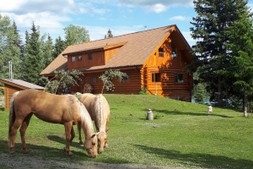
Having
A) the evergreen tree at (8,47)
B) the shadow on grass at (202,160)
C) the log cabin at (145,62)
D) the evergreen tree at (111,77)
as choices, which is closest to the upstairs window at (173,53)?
the log cabin at (145,62)

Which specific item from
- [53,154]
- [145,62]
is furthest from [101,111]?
[145,62]

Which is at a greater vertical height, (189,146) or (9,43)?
(9,43)

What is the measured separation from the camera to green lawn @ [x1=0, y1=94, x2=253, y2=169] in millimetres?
10375

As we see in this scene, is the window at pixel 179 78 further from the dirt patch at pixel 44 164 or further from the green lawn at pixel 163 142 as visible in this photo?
the dirt patch at pixel 44 164

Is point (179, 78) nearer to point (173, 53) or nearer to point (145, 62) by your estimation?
point (173, 53)

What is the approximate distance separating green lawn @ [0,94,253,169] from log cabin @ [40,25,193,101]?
47.3 feet

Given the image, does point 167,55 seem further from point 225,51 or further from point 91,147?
point 91,147

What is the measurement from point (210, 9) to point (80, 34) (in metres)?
57.0

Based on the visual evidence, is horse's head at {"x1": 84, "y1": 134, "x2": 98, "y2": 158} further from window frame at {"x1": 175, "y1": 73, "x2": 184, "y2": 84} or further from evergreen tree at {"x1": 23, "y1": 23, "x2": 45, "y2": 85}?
evergreen tree at {"x1": 23, "y1": 23, "x2": 45, "y2": 85}

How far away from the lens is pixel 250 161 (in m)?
11.4

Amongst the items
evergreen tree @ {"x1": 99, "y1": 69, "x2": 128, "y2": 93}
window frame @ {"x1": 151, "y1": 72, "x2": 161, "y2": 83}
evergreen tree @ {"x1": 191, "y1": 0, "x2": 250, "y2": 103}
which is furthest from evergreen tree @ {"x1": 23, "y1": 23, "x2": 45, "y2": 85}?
evergreen tree @ {"x1": 191, "y1": 0, "x2": 250, "y2": 103}

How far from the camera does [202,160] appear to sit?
11.0 m

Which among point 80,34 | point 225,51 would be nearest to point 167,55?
point 225,51

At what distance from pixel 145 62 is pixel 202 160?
24.8 meters
